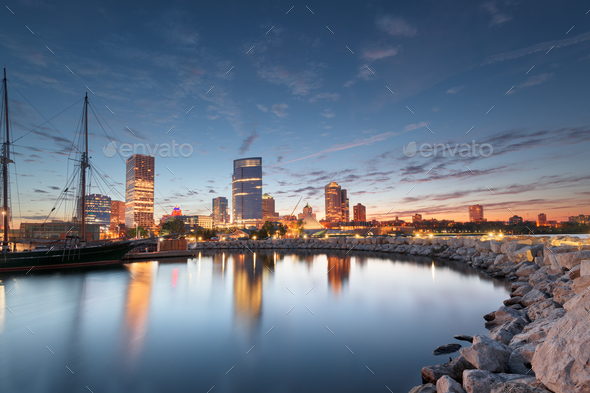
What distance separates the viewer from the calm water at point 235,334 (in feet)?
22.8

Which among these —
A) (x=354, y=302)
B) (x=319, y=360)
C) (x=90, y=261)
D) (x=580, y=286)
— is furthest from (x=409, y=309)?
(x=90, y=261)

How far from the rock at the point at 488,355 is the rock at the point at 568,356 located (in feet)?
2.46

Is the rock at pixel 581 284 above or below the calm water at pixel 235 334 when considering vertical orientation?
above

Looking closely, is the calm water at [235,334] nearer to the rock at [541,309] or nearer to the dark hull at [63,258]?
the rock at [541,309]

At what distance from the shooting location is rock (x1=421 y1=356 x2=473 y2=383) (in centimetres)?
573

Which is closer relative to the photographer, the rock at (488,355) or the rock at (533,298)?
the rock at (488,355)

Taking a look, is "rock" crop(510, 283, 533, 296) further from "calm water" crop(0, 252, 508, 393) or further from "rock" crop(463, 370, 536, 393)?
"rock" crop(463, 370, 536, 393)

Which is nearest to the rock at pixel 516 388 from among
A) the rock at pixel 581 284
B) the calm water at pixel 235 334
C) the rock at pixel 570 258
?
the calm water at pixel 235 334

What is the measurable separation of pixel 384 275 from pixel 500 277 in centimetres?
787

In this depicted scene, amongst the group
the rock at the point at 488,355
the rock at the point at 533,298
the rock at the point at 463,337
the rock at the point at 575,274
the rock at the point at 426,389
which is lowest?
the rock at the point at 463,337

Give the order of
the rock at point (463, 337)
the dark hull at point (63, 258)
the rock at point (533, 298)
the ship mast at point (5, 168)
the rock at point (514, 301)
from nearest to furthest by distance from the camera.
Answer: the rock at point (463, 337) < the rock at point (533, 298) < the rock at point (514, 301) < the dark hull at point (63, 258) < the ship mast at point (5, 168)

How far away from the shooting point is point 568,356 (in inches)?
167

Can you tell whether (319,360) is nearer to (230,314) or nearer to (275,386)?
(275,386)

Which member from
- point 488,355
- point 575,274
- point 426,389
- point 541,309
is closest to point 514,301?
point 575,274
